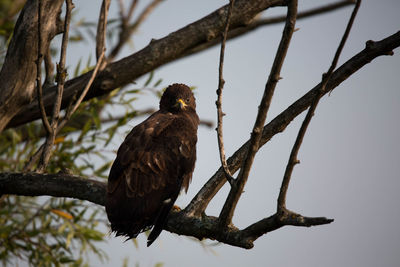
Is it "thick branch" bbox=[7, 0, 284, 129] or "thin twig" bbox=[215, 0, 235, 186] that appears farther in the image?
"thick branch" bbox=[7, 0, 284, 129]

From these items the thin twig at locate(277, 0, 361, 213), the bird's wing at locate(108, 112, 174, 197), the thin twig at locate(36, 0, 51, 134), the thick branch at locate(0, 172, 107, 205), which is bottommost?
the thin twig at locate(277, 0, 361, 213)

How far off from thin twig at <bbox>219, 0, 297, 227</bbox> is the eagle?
0.97 m

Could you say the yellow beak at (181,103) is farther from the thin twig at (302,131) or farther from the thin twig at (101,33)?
the thin twig at (302,131)

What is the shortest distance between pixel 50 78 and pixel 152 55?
0.91m

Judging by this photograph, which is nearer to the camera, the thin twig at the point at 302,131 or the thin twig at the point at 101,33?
the thin twig at the point at 302,131

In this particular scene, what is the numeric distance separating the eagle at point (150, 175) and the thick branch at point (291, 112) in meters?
0.47

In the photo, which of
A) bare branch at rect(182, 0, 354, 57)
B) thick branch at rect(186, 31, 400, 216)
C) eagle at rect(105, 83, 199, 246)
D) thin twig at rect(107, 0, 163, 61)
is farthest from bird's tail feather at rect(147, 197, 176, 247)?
thin twig at rect(107, 0, 163, 61)

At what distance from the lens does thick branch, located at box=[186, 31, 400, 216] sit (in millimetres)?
2947

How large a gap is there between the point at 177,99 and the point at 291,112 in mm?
2135

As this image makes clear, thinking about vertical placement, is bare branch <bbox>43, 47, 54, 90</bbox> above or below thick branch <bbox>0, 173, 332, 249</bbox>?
above

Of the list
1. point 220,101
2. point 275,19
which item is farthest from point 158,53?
point 275,19

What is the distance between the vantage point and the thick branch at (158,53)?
4520 millimetres

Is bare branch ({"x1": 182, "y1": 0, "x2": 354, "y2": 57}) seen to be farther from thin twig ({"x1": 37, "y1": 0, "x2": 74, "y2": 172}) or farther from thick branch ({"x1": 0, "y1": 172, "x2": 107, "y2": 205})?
thick branch ({"x1": 0, "y1": 172, "x2": 107, "y2": 205})

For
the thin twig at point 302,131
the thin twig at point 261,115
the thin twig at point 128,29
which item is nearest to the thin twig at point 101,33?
the thin twig at point 261,115
